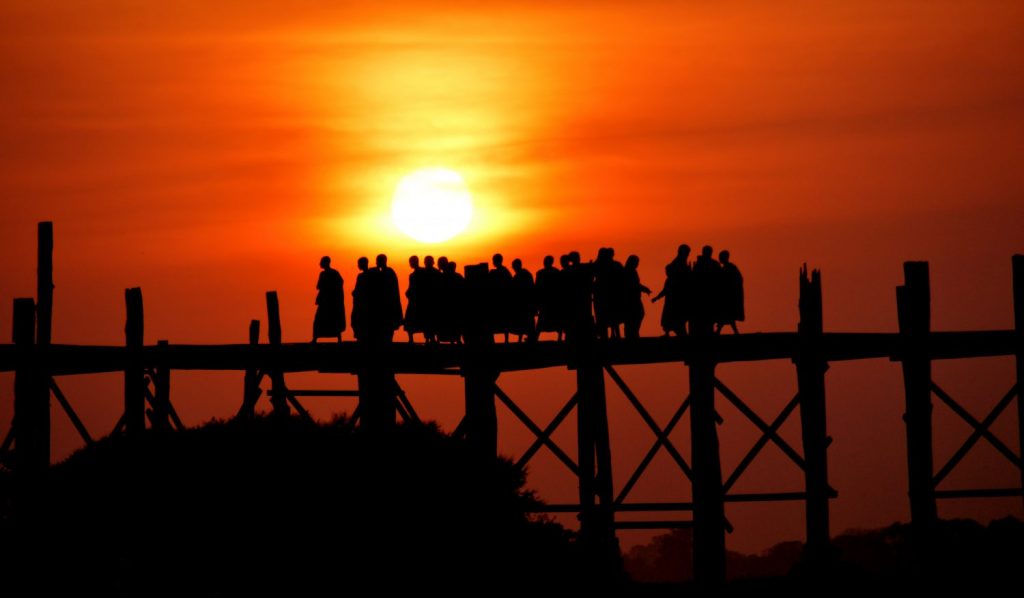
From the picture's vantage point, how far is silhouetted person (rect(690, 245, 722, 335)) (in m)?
25.2

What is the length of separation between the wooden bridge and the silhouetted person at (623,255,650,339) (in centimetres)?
61

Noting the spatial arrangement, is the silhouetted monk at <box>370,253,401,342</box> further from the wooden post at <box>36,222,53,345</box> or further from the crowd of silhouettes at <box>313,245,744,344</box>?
the wooden post at <box>36,222,53,345</box>

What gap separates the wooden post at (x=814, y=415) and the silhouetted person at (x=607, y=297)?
2.49 metres

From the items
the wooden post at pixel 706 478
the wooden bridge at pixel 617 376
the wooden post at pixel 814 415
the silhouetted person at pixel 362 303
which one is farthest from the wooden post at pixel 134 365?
the wooden post at pixel 814 415

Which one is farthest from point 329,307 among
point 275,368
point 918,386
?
point 918,386

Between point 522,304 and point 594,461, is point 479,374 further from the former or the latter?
point 594,461

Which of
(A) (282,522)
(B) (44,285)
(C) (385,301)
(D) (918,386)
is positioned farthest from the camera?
(B) (44,285)

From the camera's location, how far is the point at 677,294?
2569cm

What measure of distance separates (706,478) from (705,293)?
8.22 ft

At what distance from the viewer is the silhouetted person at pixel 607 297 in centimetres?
2575

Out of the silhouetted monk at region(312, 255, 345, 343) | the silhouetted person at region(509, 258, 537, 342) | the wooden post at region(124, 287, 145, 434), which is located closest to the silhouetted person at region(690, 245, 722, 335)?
the silhouetted person at region(509, 258, 537, 342)

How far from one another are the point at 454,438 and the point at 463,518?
2.56m

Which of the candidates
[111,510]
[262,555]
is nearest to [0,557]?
[111,510]

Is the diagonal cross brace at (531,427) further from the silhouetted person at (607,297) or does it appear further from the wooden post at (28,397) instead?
the wooden post at (28,397)
